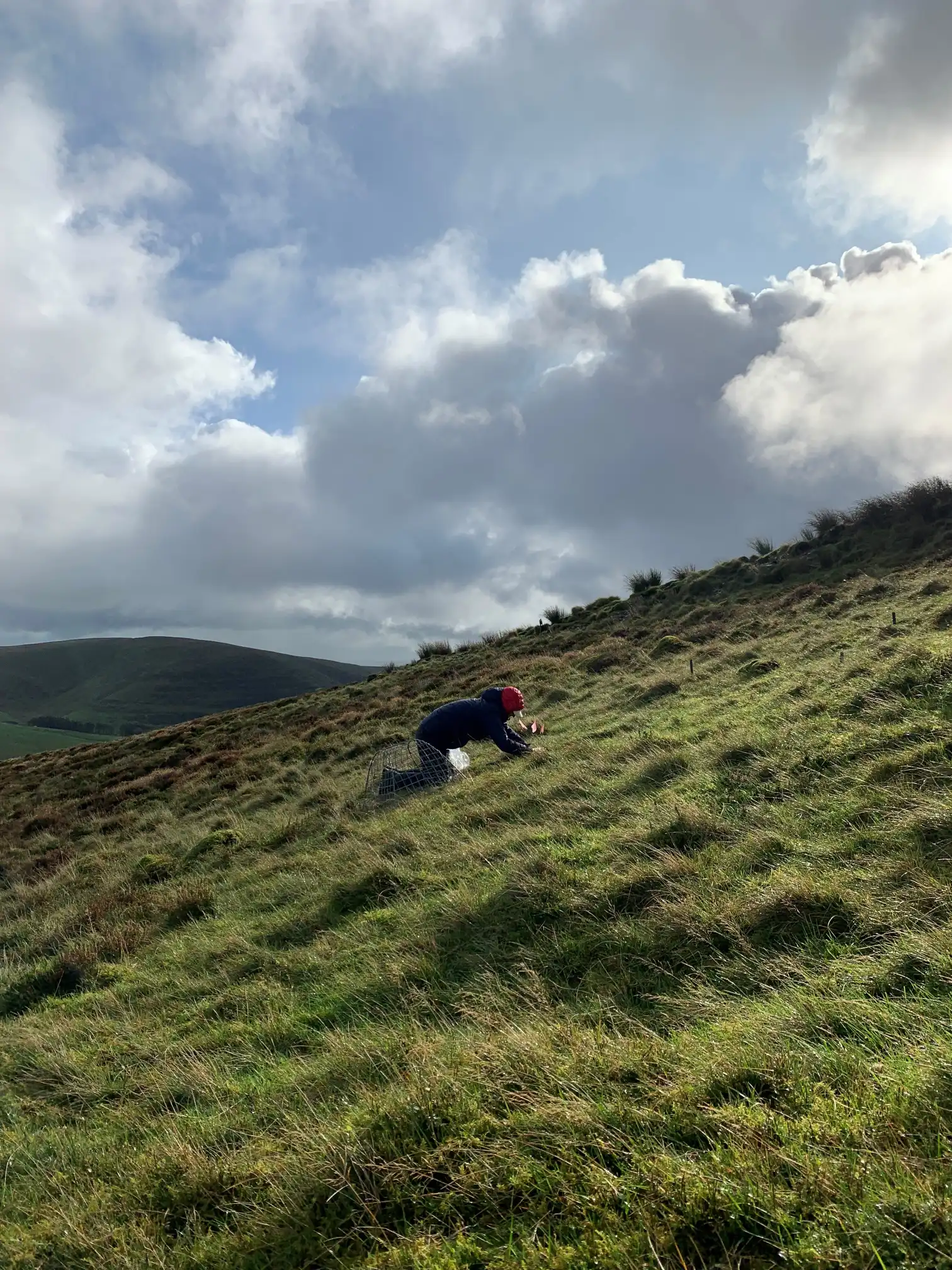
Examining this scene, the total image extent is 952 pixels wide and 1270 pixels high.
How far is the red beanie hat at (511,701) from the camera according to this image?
36.2 ft

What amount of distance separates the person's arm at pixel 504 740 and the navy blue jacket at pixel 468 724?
0.01 meters

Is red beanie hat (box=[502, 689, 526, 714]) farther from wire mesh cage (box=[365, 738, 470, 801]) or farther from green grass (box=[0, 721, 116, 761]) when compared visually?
green grass (box=[0, 721, 116, 761])

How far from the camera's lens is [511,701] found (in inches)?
436

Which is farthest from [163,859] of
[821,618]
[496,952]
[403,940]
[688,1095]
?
[821,618]

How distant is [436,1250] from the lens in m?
2.38

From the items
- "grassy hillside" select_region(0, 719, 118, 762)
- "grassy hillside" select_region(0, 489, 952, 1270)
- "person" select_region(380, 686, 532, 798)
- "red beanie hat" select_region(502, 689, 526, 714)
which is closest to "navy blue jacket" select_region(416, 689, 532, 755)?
"person" select_region(380, 686, 532, 798)

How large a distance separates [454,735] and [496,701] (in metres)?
0.91

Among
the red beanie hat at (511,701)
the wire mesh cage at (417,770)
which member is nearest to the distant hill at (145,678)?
the wire mesh cage at (417,770)

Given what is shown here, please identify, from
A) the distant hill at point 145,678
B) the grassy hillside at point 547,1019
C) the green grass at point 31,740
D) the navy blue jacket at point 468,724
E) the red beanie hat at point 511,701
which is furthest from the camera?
the distant hill at point 145,678

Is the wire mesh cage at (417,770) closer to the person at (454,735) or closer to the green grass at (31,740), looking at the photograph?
the person at (454,735)

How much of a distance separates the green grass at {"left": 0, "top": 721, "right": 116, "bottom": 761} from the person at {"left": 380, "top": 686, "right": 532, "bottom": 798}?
57.9 metres

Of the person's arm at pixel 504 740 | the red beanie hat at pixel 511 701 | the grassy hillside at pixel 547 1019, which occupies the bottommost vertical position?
the grassy hillside at pixel 547 1019

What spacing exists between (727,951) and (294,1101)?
262 centimetres

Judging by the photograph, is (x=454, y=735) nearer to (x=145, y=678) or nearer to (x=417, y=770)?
(x=417, y=770)
